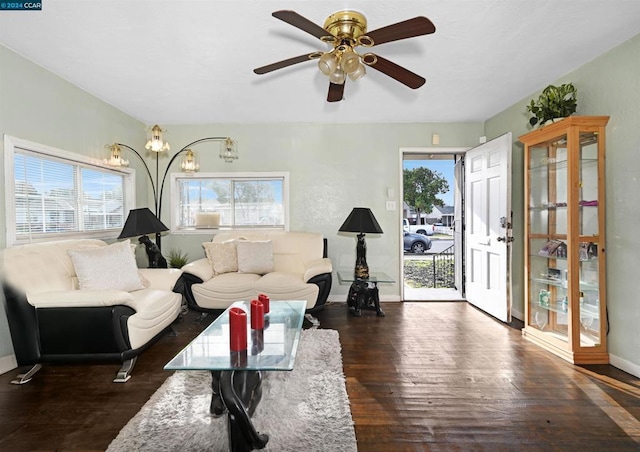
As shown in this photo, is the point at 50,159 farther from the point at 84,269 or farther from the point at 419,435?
the point at 419,435

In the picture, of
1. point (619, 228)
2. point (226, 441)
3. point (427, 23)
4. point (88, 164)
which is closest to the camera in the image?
point (427, 23)

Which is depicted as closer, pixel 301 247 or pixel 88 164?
pixel 88 164

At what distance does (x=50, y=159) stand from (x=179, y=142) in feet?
5.40

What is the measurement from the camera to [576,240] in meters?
2.46

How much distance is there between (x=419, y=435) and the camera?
1633 millimetres

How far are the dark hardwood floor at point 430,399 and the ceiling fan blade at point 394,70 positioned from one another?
6.77 ft

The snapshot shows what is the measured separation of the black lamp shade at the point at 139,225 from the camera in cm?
312

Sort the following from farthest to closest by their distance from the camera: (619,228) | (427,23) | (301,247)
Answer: (301,247) < (619,228) < (427,23)

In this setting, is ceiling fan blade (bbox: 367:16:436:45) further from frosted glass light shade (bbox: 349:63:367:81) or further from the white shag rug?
the white shag rug

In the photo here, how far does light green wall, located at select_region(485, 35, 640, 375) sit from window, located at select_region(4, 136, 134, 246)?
473 cm

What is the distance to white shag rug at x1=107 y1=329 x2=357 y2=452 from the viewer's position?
1.54 meters

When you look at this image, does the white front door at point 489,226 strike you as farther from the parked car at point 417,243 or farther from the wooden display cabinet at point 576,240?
the parked car at point 417,243

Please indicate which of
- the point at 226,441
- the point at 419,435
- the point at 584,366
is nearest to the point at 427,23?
the point at 419,435

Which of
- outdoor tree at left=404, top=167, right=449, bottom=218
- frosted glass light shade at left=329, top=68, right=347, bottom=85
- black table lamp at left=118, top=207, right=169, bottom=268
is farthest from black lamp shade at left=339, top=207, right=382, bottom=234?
outdoor tree at left=404, top=167, right=449, bottom=218
